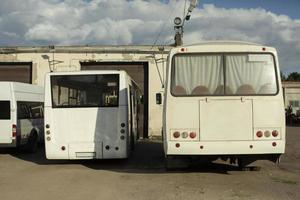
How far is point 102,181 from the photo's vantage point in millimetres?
11938

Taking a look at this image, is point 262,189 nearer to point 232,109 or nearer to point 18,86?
point 232,109

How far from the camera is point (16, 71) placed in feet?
90.4

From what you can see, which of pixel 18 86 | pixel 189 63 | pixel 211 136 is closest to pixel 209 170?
pixel 211 136

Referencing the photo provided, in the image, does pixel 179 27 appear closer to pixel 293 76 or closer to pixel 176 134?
pixel 176 134

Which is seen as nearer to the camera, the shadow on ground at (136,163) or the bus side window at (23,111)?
the shadow on ground at (136,163)

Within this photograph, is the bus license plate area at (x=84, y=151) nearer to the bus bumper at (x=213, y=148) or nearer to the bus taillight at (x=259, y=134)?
the bus bumper at (x=213, y=148)

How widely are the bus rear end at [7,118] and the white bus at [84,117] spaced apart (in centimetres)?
375

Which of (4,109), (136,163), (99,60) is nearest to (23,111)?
(4,109)

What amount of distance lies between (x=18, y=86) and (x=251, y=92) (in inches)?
403

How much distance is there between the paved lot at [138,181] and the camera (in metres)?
10.0

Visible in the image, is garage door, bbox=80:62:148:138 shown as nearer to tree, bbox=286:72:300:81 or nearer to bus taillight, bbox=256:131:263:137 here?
bus taillight, bbox=256:131:263:137

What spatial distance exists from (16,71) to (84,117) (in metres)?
13.6

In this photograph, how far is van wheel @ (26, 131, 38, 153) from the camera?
1989 cm

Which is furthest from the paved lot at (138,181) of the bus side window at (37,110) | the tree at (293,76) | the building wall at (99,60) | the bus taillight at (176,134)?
the tree at (293,76)
